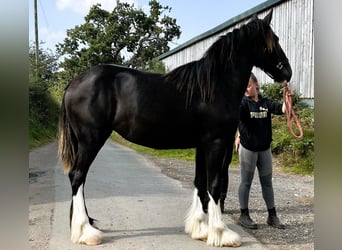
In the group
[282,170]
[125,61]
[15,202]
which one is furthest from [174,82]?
[125,61]

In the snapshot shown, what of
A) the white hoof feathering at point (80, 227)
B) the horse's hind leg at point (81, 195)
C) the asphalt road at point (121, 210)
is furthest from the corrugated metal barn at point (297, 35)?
the white hoof feathering at point (80, 227)

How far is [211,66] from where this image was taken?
3.39 meters

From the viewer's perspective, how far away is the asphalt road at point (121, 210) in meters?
3.42

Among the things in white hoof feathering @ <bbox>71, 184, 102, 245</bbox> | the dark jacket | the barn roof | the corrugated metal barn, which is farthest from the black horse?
the barn roof

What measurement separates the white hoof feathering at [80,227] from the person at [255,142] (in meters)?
1.65

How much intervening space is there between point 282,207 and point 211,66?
97.4 inches

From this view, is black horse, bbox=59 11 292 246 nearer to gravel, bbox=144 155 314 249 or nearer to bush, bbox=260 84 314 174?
gravel, bbox=144 155 314 249

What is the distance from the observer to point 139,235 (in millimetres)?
3615

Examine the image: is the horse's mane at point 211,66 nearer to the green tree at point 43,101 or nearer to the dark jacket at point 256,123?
the dark jacket at point 256,123

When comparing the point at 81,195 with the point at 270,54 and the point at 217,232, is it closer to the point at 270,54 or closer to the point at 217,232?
the point at 217,232

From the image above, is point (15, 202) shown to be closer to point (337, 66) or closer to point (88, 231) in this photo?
point (337, 66)

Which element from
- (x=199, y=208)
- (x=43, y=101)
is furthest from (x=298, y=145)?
(x=43, y=101)

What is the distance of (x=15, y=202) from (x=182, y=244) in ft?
7.70

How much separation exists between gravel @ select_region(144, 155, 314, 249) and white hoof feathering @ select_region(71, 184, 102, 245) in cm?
162
